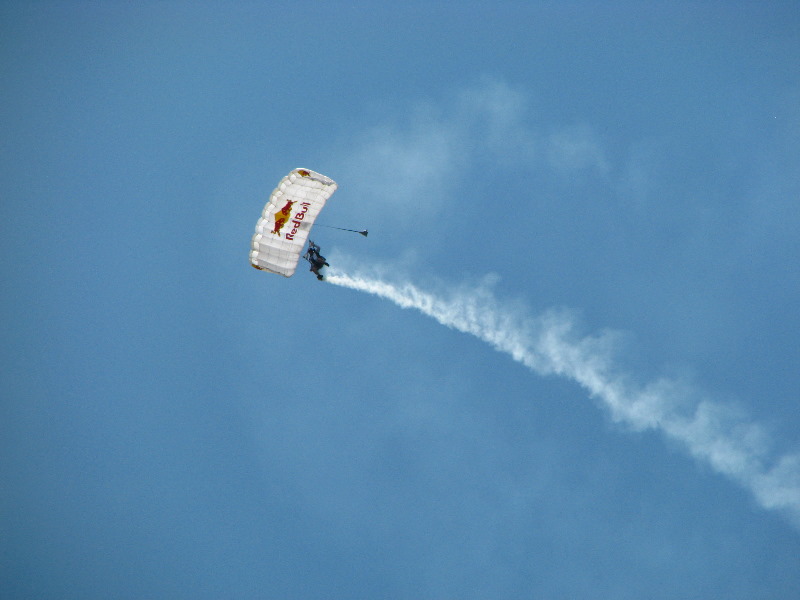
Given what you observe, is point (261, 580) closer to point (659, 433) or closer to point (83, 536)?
point (83, 536)

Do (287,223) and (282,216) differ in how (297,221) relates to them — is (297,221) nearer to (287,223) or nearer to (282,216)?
(287,223)

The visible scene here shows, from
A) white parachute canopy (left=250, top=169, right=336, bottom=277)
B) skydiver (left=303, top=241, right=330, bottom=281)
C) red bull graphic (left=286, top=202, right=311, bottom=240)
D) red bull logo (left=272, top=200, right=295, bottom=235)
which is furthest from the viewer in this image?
skydiver (left=303, top=241, right=330, bottom=281)

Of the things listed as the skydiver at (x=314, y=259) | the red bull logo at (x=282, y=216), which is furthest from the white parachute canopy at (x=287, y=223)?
the skydiver at (x=314, y=259)

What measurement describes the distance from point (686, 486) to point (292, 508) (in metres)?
30.1

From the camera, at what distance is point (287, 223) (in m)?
27.7

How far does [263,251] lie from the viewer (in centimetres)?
2789

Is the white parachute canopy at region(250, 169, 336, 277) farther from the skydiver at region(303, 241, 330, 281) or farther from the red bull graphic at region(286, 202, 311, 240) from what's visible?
the skydiver at region(303, 241, 330, 281)

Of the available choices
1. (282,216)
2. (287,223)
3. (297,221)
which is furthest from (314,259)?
(282,216)

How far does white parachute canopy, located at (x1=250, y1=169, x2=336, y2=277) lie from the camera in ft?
89.8

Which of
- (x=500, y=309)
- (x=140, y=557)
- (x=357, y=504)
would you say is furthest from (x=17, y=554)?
(x=500, y=309)

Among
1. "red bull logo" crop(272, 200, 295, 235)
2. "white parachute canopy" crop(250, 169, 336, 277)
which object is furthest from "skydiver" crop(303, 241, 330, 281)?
"red bull logo" crop(272, 200, 295, 235)

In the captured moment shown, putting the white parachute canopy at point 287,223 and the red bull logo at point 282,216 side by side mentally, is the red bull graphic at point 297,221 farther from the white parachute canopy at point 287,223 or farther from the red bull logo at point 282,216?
the red bull logo at point 282,216

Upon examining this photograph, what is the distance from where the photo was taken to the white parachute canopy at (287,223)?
2738 centimetres

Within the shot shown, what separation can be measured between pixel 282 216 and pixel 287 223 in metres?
0.34
